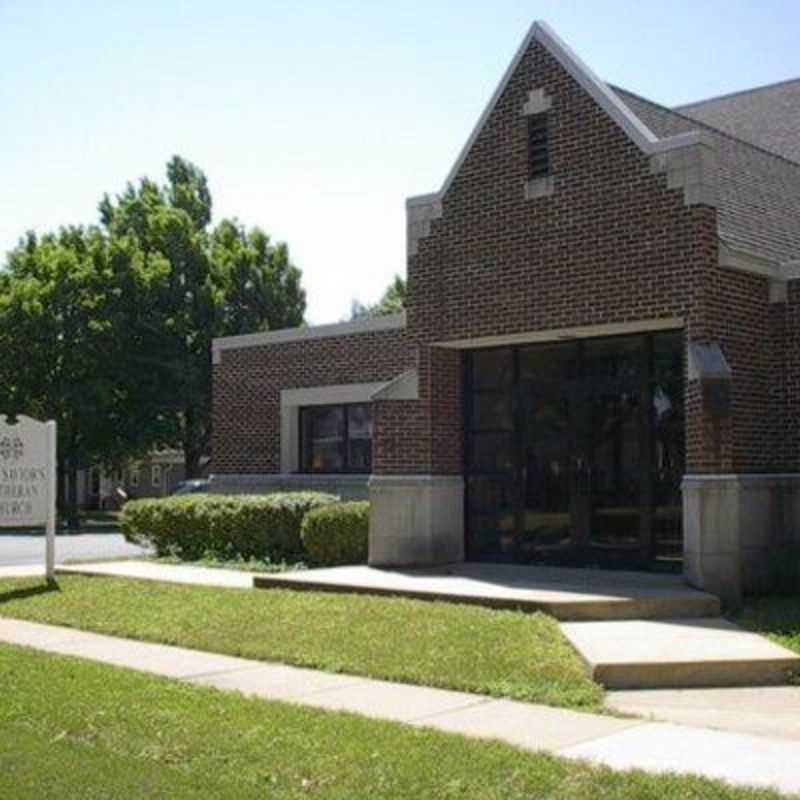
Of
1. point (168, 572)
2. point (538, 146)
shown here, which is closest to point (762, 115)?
point (538, 146)

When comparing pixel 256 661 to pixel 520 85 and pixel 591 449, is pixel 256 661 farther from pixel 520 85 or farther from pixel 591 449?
pixel 520 85

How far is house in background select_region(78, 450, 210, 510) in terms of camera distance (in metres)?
60.9

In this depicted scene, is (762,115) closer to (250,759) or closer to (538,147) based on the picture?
(538,147)

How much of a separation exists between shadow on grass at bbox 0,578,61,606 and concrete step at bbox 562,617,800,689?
7.85 meters

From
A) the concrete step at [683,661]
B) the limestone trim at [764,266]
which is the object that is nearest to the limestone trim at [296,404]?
the limestone trim at [764,266]

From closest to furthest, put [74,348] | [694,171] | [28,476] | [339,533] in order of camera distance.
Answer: [694,171] < [28,476] < [339,533] < [74,348]

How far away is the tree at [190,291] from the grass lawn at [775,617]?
90.5ft

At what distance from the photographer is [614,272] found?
14.1 m

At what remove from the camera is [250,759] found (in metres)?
6.80

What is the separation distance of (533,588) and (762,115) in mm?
12643

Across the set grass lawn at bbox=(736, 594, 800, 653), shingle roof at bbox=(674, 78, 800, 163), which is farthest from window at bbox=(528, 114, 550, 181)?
shingle roof at bbox=(674, 78, 800, 163)

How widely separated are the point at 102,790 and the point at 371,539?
32.8ft

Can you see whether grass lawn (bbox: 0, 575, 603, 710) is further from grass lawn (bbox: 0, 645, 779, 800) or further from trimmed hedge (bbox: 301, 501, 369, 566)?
trimmed hedge (bbox: 301, 501, 369, 566)

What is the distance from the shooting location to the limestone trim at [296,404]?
21344 millimetres
